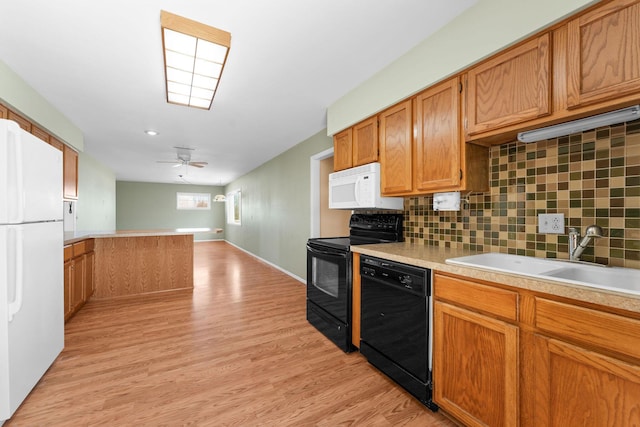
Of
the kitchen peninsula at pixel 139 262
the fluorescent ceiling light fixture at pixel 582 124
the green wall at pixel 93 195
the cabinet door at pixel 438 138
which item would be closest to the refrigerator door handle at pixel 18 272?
the kitchen peninsula at pixel 139 262

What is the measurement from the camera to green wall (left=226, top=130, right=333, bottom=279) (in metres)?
4.60

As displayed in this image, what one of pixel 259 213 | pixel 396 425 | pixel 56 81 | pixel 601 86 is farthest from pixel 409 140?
pixel 259 213

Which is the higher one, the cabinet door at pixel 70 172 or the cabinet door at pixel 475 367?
the cabinet door at pixel 70 172

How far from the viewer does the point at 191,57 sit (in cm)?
215

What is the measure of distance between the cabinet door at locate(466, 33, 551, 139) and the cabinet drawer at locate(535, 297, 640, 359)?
3.20 ft

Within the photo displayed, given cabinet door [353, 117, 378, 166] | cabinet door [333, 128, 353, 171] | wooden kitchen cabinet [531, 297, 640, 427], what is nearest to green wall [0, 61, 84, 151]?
cabinet door [333, 128, 353, 171]

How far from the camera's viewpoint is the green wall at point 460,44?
1.40m

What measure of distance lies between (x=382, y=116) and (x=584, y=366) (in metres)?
2.11

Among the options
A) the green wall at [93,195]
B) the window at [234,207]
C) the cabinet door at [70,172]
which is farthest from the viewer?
the window at [234,207]

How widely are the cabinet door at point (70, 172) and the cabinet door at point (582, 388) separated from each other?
5.30m

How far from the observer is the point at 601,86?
4.01ft

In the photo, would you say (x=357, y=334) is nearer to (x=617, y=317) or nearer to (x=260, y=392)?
(x=260, y=392)

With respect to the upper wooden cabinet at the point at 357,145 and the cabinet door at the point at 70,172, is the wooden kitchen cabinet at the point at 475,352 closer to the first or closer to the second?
the upper wooden cabinet at the point at 357,145

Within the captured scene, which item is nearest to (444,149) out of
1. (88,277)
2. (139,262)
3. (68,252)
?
(68,252)
